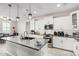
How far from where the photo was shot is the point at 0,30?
2221 millimetres

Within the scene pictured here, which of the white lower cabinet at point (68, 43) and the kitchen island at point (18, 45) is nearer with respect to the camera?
the kitchen island at point (18, 45)

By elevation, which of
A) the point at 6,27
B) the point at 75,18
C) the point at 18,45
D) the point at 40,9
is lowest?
the point at 18,45

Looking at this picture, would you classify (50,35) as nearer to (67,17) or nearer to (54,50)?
(54,50)

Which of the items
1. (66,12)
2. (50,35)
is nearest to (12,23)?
(50,35)

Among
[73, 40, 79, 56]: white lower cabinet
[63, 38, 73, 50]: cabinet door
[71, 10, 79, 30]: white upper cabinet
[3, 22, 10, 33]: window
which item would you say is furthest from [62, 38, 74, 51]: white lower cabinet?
[3, 22, 10, 33]: window

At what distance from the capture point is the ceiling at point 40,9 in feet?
7.30

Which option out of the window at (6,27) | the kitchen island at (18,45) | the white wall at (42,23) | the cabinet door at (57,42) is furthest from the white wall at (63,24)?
the window at (6,27)

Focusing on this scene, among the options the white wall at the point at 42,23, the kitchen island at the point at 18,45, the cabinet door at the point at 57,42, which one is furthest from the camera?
the cabinet door at the point at 57,42

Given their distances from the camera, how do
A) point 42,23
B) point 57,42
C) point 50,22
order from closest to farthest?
point 42,23, point 50,22, point 57,42

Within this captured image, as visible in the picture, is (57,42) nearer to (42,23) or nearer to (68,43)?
(68,43)

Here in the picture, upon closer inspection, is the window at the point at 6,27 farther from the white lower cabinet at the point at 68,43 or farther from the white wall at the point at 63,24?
the white lower cabinet at the point at 68,43

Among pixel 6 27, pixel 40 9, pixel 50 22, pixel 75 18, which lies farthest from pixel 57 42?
pixel 6 27

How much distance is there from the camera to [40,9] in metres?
2.34

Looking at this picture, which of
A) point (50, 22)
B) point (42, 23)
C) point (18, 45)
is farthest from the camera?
point (50, 22)
